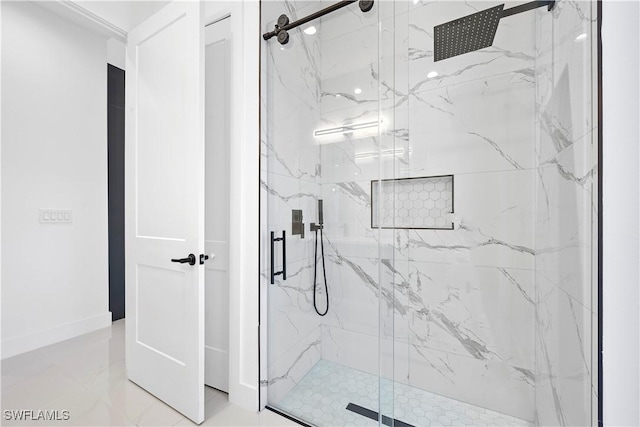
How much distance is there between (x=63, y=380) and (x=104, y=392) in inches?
15.3

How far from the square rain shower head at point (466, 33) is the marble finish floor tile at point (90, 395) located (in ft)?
6.92

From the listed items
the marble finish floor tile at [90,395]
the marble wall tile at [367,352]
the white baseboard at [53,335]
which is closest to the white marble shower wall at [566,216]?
the marble wall tile at [367,352]

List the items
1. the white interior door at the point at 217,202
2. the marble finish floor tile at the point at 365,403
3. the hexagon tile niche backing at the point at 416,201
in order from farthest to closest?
the white interior door at the point at 217,202 → the hexagon tile niche backing at the point at 416,201 → the marble finish floor tile at the point at 365,403

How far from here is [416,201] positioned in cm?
154

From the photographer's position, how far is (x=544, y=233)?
119 cm

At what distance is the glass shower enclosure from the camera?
1290mm

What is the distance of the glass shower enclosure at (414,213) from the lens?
129cm

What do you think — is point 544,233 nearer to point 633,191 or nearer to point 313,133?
point 633,191

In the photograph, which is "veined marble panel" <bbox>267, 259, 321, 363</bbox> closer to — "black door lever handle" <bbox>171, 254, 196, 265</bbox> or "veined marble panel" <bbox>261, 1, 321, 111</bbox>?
"black door lever handle" <bbox>171, 254, 196, 265</bbox>

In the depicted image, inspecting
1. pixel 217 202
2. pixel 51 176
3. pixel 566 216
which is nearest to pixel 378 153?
pixel 566 216

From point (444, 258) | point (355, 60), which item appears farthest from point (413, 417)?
point (355, 60)

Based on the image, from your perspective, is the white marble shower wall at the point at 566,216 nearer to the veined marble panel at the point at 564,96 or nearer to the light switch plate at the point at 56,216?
the veined marble panel at the point at 564,96

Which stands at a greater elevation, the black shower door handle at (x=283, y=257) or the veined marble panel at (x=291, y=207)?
the veined marble panel at (x=291, y=207)

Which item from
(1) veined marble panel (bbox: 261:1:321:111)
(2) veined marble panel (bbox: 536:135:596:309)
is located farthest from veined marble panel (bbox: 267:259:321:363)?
(2) veined marble panel (bbox: 536:135:596:309)
